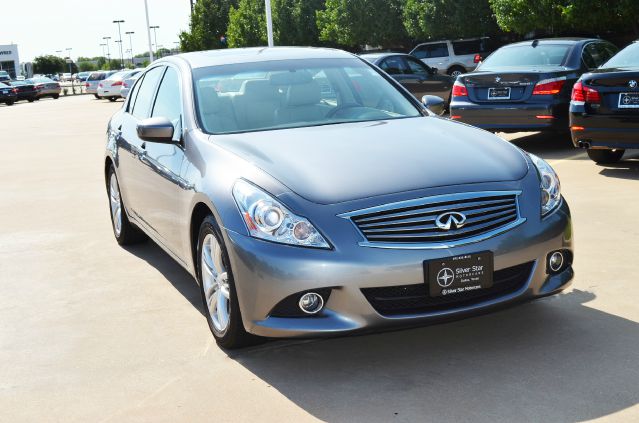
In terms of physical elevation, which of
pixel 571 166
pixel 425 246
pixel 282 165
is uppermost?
pixel 282 165

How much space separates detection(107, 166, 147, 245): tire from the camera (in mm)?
7559

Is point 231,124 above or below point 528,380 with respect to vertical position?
above

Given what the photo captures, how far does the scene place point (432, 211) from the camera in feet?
14.0

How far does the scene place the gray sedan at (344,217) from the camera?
418 centimetres

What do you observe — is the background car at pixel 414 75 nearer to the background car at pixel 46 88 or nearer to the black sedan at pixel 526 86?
the black sedan at pixel 526 86

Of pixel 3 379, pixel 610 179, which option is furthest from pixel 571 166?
pixel 3 379

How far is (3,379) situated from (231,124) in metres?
1.93

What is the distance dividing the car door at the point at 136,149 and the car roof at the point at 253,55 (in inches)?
17.5

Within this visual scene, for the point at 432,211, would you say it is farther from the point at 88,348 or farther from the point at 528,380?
the point at 88,348

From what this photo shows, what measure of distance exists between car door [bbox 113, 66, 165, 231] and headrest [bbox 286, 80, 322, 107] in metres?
1.18

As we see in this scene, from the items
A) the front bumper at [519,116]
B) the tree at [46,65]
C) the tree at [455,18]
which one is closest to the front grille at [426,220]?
the front bumper at [519,116]

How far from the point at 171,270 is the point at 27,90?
4963 centimetres

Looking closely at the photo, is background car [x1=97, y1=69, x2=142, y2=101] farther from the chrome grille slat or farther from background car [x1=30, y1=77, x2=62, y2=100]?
the chrome grille slat

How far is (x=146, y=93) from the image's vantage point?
6965 mm
